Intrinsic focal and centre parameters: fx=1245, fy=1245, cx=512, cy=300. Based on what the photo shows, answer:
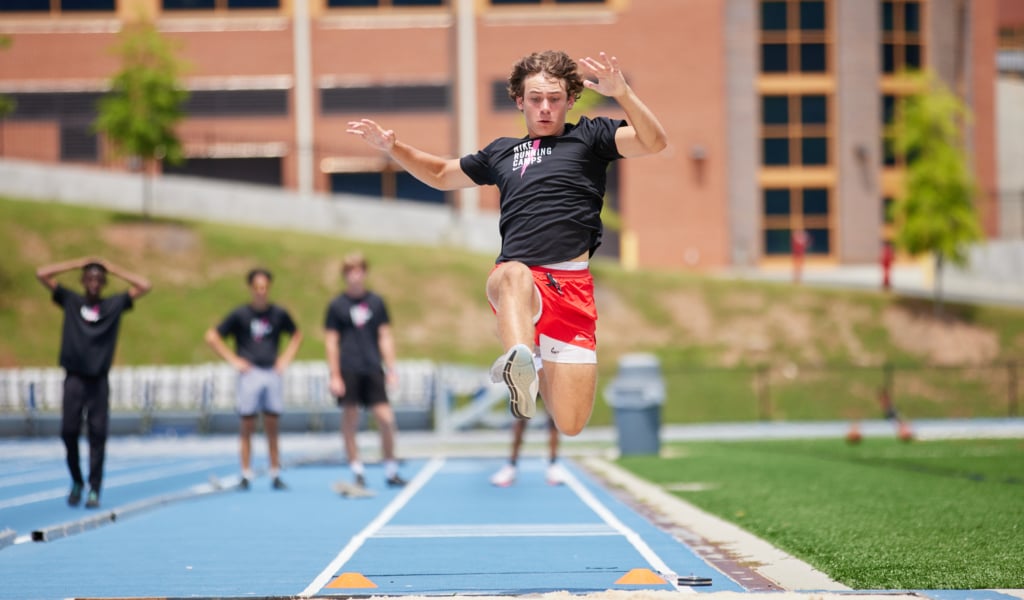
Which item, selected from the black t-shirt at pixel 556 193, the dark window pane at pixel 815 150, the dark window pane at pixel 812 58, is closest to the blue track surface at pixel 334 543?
the black t-shirt at pixel 556 193

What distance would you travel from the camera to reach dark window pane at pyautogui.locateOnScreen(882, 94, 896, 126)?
50.0 meters

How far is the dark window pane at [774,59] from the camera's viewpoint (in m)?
49.6

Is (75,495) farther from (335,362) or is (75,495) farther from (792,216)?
(792,216)

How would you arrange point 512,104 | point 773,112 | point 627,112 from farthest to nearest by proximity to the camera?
point 773,112 < point 512,104 < point 627,112

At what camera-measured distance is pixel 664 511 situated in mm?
10258

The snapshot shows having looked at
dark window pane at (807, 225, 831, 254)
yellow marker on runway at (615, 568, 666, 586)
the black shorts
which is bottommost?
yellow marker on runway at (615, 568, 666, 586)

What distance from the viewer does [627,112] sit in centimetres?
634

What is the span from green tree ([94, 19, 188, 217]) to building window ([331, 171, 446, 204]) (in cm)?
1016

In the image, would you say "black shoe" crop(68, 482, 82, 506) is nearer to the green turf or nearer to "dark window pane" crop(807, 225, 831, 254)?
the green turf

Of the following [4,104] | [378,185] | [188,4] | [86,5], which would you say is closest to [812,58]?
[378,185]

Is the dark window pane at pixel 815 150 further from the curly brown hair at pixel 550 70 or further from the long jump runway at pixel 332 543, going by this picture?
the curly brown hair at pixel 550 70

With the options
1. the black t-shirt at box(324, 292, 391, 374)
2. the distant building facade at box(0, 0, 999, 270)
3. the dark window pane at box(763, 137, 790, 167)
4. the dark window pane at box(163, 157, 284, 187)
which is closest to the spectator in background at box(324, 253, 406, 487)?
the black t-shirt at box(324, 292, 391, 374)

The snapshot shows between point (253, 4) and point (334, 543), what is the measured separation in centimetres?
4248

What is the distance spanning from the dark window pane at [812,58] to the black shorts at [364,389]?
40166 mm
